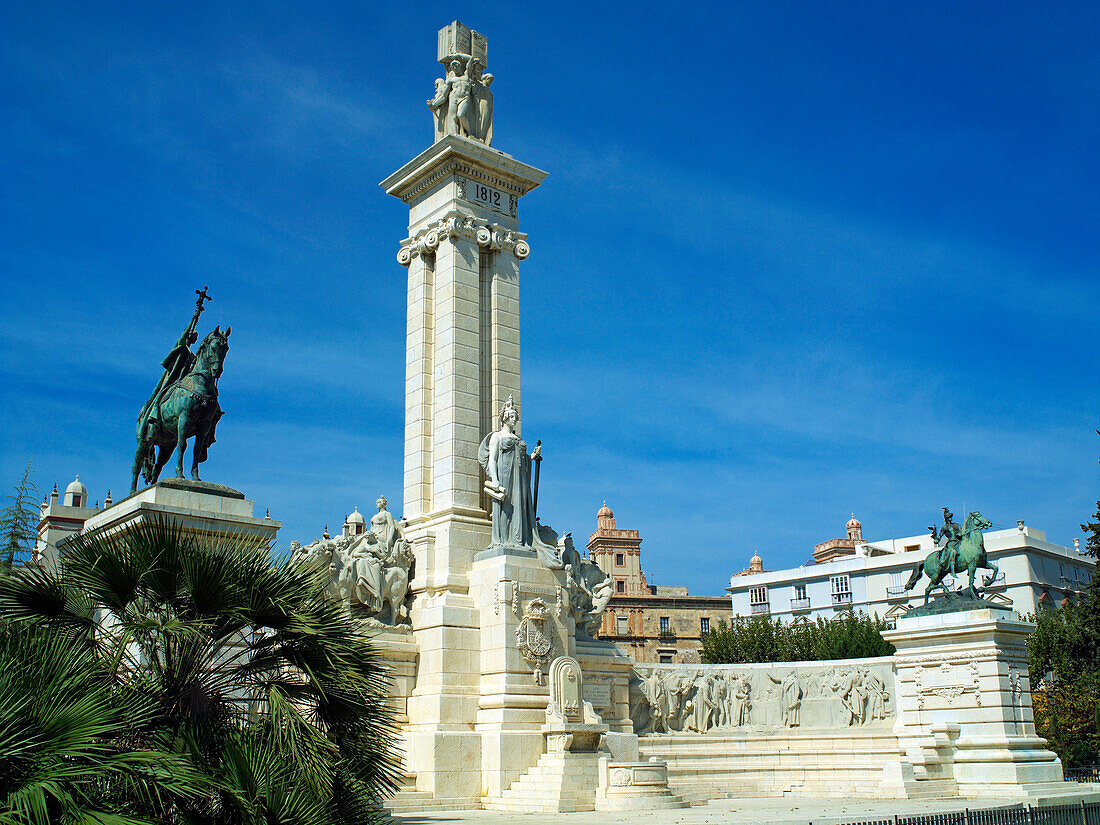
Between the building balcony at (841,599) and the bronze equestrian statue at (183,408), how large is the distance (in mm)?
Answer: 58440

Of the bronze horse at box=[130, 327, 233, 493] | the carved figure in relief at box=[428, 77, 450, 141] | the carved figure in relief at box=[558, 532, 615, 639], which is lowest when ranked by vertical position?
the carved figure in relief at box=[558, 532, 615, 639]

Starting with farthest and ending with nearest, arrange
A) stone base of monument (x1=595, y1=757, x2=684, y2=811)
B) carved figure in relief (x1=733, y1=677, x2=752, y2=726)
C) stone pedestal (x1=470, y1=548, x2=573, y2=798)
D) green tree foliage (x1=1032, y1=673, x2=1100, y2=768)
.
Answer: green tree foliage (x1=1032, y1=673, x2=1100, y2=768) < carved figure in relief (x1=733, y1=677, x2=752, y2=726) < stone pedestal (x1=470, y1=548, x2=573, y2=798) < stone base of monument (x1=595, y1=757, x2=684, y2=811)

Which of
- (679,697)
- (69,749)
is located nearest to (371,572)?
(679,697)

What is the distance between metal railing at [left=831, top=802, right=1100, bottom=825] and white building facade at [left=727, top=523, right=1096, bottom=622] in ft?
140

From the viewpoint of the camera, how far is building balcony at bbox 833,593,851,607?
6681 cm

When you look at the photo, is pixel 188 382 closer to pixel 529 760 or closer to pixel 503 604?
pixel 503 604

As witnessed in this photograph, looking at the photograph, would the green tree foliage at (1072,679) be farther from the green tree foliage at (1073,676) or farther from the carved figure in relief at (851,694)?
the carved figure in relief at (851,694)

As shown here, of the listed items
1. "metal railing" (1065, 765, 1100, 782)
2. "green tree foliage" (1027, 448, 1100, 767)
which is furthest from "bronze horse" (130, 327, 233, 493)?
"green tree foliage" (1027, 448, 1100, 767)

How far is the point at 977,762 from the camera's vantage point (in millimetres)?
20969

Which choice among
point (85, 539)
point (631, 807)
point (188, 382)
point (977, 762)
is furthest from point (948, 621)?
point (85, 539)

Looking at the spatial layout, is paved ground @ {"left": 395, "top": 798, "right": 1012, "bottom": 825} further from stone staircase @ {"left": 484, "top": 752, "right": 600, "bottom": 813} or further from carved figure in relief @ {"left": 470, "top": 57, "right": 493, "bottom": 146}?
carved figure in relief @ {"left": 470, "top": 57, "right": 493, "bottom": 146}

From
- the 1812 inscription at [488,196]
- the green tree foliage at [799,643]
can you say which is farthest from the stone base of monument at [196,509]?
the green tree foliage at [799,643]

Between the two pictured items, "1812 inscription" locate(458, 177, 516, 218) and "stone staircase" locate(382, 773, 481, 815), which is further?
"1812 inscription" locate(458, 177, 516, 218)

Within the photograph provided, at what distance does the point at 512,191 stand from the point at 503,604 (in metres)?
10.2
